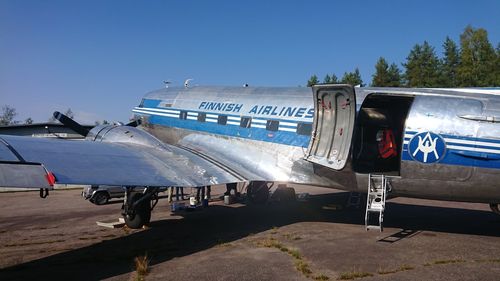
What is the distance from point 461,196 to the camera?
378 inches

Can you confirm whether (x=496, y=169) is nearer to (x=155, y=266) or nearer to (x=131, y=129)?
(x=155, y=266)

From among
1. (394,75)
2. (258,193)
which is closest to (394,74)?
(394,75)

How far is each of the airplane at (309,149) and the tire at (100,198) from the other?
627 centimetres

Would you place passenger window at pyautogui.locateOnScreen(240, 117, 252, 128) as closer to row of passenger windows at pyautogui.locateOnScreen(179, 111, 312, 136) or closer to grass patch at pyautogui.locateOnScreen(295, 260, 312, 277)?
row of passenger windows at pyautogui.locateOnScreen(179, 111, 312, 136)

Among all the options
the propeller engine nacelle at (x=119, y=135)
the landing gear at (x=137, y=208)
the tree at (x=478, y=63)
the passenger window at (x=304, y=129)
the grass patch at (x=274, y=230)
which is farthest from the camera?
the tree at (x=478, y=63)

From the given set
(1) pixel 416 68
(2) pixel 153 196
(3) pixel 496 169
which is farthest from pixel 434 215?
(1) pixel 416 68

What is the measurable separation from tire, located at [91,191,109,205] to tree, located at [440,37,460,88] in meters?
57.8

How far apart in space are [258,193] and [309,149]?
19.7 ft

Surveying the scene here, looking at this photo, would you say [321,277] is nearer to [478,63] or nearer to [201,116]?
[201,116]

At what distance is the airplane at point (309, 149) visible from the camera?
9109 mm

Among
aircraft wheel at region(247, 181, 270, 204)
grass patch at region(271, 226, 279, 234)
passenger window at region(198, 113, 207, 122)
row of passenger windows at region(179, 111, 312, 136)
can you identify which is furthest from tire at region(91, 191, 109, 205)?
grass patch at region(271, 226, 279, 234)

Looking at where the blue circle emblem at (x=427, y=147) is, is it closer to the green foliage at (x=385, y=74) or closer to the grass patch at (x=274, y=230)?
the grass patch at (x=274, y=230)

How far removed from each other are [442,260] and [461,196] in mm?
2179

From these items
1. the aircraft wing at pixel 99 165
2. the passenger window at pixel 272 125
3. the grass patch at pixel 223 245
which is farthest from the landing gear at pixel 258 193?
the grass patch at pixel 223 245
